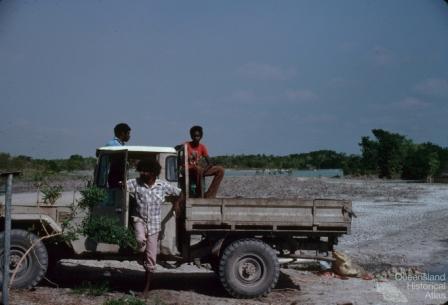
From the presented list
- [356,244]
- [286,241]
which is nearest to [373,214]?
[356,244]

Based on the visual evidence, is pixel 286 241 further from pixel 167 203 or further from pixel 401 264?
pixel 401 264

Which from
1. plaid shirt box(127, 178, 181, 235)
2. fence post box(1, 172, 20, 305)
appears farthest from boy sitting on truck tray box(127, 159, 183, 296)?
fence post box(1, 172, 20, 305)

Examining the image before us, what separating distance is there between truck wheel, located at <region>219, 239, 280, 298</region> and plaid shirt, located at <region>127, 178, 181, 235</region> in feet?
3.73

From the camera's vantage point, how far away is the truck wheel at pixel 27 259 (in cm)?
741

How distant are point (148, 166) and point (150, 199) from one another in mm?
449

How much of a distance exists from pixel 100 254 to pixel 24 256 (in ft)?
3.71

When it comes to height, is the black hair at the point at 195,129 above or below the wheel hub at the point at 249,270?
above

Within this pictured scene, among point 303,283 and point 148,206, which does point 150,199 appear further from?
point 303,283

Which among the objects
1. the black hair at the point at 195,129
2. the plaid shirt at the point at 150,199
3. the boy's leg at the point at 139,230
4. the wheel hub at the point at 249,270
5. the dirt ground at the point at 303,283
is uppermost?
the black hair at the point at 195,129

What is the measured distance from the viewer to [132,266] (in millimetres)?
10203

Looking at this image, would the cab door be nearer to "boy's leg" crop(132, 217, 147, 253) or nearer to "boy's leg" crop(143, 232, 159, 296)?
"boy's leg" crop(132, 217, 147, 253)

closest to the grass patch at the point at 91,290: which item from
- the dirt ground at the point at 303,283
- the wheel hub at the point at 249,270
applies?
the dirt ground at the point at 303,283

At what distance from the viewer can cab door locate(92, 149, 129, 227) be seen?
769cm

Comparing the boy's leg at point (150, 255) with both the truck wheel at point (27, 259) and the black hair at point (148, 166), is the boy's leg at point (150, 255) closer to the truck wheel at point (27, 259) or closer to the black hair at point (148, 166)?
the black hair at point (148, 166)
